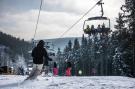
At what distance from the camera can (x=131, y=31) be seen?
1807 inches

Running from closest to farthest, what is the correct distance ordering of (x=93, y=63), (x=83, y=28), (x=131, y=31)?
1. (x=83, y=28)
2. (x=131, y=31)
3. (x=93, y=63)

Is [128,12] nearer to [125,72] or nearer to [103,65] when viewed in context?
[125,72]

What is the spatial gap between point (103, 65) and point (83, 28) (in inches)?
2485

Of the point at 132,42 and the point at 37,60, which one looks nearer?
the point at 37,60

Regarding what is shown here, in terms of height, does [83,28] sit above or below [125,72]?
above

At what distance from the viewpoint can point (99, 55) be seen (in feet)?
331

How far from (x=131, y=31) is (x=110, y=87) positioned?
35368 mm

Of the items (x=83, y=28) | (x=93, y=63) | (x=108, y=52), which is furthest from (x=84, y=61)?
(x=83, y=28)

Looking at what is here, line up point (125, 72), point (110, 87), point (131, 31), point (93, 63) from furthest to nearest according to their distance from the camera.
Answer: point (93, 63), point (125, 72), point (131, 31), point (110, 87)

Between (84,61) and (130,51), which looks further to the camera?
(84,61)

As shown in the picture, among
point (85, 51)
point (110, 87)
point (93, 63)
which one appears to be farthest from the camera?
point (85, 51)

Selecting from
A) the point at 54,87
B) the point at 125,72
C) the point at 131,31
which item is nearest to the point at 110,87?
the point at 54,87

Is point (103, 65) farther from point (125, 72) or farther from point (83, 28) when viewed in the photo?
point (83, 28)

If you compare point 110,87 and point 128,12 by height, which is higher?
point 128,12
